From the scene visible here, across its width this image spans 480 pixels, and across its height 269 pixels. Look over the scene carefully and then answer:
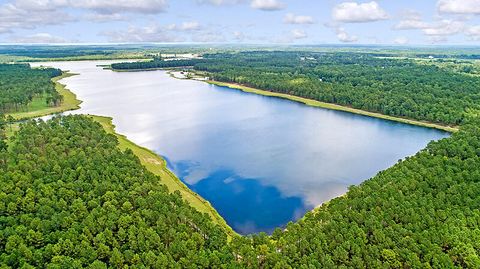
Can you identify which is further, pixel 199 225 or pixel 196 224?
pixel 196 224

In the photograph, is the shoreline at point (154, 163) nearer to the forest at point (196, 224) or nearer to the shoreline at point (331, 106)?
the forest at point (196, 224)

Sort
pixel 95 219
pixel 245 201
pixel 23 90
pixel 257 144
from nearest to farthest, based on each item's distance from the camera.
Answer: pixel 95 219
pixel 245 201
pixel 257 144
pixel 23 90

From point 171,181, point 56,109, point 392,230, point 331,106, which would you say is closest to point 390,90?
point 331,106

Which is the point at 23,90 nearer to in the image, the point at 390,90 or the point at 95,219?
the point at 95,219

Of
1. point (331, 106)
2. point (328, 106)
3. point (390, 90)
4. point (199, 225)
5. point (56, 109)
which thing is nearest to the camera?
point (199, 225)

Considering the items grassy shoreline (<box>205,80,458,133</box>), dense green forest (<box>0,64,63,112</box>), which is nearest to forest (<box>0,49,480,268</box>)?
grassy shoreline (<box>205,80,458,133</box>)

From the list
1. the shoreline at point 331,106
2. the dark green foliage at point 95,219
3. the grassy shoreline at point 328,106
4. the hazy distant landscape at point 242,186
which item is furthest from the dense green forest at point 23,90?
the grassy shoreline at point 328,106

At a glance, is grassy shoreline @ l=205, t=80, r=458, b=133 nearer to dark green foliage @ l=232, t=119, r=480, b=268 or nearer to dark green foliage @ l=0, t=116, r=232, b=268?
dark green foliage @ l=232, t=119, r=480, b=268

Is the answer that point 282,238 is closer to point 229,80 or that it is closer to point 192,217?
point 192,217


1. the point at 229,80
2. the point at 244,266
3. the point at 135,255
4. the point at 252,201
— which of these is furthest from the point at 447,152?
the point at 229,80
